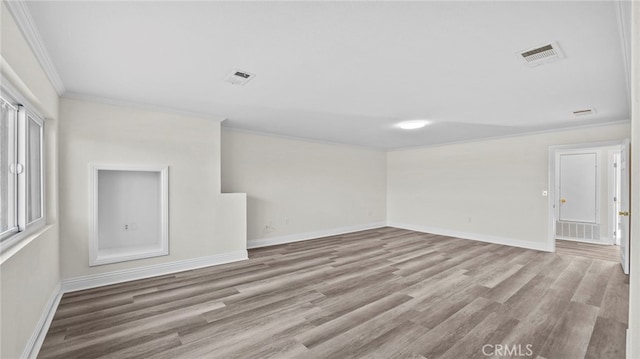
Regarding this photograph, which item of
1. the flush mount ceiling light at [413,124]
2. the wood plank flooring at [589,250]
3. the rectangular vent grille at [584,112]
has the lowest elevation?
the wood plank flooring at [589,250]

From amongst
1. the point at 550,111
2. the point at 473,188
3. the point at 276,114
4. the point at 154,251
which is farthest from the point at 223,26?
the point at 473,188

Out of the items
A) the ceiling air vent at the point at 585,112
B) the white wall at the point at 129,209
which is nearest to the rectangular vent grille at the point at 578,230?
the ceiling air vent at the point at 585,112

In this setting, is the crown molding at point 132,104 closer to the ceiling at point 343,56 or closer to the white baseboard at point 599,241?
the ceiling at point 343,56

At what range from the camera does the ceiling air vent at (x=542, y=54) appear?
7.14 feet

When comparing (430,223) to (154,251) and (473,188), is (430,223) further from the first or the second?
(154,251)

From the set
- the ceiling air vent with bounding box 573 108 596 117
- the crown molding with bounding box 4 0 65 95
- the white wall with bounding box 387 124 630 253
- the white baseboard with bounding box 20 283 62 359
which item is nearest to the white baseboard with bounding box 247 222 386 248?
the white wall with bounding box 387 124 630 253

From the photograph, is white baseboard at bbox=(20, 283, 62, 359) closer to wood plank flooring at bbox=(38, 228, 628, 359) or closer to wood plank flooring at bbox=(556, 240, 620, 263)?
wood plank flooring at bbox=(38, 228, 628, 359)

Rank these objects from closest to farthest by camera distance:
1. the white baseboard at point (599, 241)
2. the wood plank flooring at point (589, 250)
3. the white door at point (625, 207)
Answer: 1. the white door at point (625, 207)
2. the wood plank flooring at point (589, 250)
3. the white baseboard at point (599, 241)

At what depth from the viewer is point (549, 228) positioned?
5.31 m

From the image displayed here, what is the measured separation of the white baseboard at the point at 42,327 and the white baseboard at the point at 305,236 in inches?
115

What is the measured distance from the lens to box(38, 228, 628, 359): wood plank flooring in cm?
223

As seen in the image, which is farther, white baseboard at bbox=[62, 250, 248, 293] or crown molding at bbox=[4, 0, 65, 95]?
white baseboard at bbox=[62, 250, 248, 293]

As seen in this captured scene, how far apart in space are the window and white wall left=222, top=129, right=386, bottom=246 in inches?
108

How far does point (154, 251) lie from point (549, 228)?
6.83m
